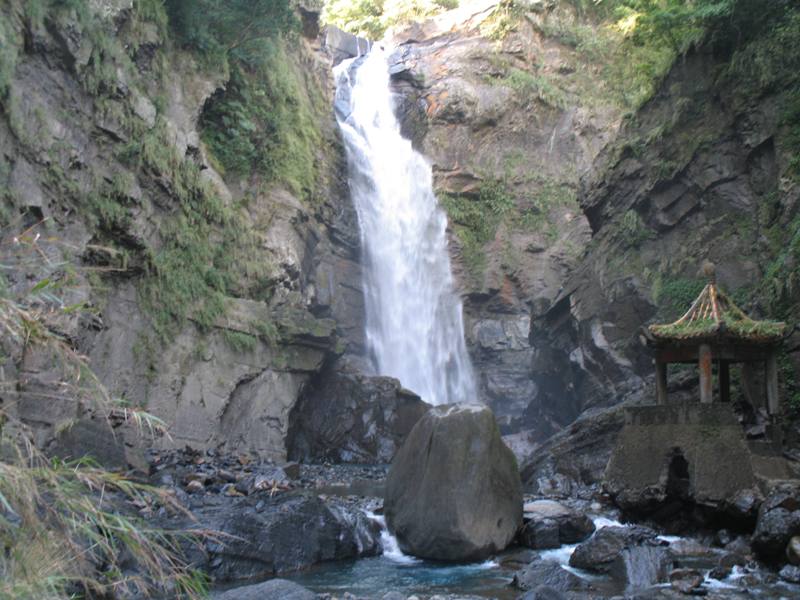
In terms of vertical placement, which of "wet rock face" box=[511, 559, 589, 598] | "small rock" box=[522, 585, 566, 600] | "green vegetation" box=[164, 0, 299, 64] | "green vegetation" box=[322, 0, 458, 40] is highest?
"green vegetation" box=[322, 0, 458, 40]

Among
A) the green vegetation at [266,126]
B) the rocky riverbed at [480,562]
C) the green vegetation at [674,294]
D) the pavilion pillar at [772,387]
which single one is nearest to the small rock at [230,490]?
the rocky riverbed at [480,562]

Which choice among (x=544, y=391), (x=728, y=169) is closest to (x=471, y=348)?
(x=544, y=391)

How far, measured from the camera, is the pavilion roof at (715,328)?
1098 centimetres

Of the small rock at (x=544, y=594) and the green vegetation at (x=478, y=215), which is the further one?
the green vegetation at (x=478, y=215)

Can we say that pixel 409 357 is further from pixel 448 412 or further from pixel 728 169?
pixel 448 412

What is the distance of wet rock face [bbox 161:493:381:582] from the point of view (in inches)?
317

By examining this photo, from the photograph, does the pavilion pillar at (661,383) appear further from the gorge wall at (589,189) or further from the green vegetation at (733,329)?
the gorge wall at (589,189)

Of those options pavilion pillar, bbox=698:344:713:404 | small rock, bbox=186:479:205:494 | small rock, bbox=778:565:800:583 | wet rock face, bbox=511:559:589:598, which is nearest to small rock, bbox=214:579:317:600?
wet rock face, bbox=511:559:589:598

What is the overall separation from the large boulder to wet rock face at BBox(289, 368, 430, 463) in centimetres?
1223

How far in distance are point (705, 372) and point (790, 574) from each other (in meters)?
3.93

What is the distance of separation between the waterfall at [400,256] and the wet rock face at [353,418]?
4260 mm

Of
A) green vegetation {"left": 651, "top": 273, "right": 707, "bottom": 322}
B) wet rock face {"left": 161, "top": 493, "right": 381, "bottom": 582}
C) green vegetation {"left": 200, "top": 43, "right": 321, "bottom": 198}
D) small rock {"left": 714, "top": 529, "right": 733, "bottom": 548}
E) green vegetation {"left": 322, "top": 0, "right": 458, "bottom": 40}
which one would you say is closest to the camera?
wet rock face {"left": 161, "top": 493, "right": 381, "bottom": 582}

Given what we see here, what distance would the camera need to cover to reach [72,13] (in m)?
14.7

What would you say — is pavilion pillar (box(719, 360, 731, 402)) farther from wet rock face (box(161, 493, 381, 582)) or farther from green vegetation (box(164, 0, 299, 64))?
green vegetation (box(164, 0, 299, 64))
